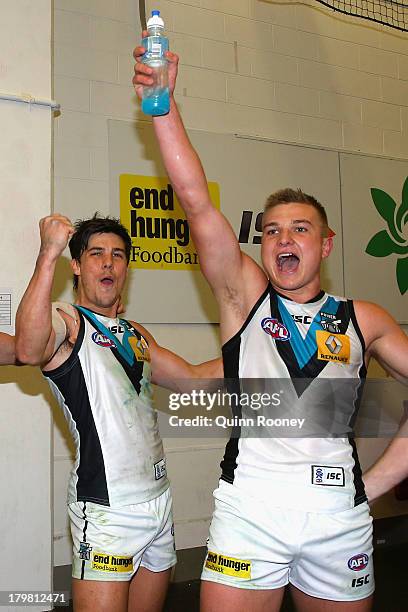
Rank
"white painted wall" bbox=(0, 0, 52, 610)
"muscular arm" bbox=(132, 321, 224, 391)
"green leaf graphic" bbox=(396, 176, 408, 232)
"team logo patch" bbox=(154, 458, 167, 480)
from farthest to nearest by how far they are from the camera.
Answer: "green leaf graphic" bbox=(396, 176, 408, 232)
"white painted wall" bbox=(0, 0, 52, 610)
"muscular arm" bbox=(132, 321, 224, 391)
"team logo patch" bbox=(154, 458, 167, 480)

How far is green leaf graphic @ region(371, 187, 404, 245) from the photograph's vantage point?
516 cm

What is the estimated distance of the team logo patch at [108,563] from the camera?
221 cm

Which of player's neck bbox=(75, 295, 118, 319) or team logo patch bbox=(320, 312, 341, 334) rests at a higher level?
player's neck bbox=(75, 295, 118, 319)

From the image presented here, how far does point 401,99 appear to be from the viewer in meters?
5.46

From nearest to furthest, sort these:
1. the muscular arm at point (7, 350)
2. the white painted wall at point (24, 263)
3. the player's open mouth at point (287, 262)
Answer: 1. the player's open mouth at point (287, 262)
2. the muscular arm at point (7, 350)
3. the white painted wall at point (24, 263)

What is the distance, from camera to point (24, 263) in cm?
323

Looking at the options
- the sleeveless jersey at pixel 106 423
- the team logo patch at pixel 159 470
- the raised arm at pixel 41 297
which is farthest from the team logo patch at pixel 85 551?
the raised arm at pixel 41 297

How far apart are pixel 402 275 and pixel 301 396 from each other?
3.50 meters

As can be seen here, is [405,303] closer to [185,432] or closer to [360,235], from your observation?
[360,235]

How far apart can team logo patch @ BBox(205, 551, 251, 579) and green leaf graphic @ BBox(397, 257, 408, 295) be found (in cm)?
375

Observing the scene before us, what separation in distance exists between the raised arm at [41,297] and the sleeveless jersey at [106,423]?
234 mm

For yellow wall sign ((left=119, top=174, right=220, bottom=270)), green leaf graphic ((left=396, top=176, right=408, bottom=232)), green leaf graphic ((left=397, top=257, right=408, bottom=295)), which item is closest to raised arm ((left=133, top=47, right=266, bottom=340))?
yellow wall sign ((left=119, top=174, right=220, bottom=270))

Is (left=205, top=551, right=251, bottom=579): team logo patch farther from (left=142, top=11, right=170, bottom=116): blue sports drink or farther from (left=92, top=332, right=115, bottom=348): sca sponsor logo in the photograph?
(left=142, top=11, right=170, bottom=116): blue sports drink

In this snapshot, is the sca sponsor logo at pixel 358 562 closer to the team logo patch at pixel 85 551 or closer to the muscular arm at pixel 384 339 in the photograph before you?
the muscular arm at pixel 384 339
